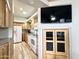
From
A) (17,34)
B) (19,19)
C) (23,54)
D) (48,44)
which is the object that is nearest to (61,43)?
(48,44)

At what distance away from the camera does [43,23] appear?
208 inches

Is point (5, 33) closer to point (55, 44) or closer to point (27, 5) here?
point (27, 5)

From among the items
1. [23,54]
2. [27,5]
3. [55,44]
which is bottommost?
[23,54]

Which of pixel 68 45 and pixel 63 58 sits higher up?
pixel 68 45

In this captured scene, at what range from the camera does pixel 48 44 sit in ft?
17.2

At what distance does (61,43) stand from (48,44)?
1.87 feet

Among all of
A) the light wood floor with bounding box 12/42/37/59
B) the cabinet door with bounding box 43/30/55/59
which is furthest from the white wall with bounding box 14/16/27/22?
the cabinet door with bounding box 43/30/55/59

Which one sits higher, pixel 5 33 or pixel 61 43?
pixel 5 33

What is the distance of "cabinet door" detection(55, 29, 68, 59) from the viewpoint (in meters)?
4.90

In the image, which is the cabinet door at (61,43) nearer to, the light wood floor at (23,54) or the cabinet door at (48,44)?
the cabinet door at (48,44)

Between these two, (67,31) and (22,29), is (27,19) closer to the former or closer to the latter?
(22,29)

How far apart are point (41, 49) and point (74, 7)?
2.25 meters

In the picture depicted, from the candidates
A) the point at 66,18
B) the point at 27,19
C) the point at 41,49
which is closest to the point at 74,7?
the point at 66,18

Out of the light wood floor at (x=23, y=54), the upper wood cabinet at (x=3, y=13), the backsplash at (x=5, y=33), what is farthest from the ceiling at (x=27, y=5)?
the light wood floor at (x=23, y=54)
